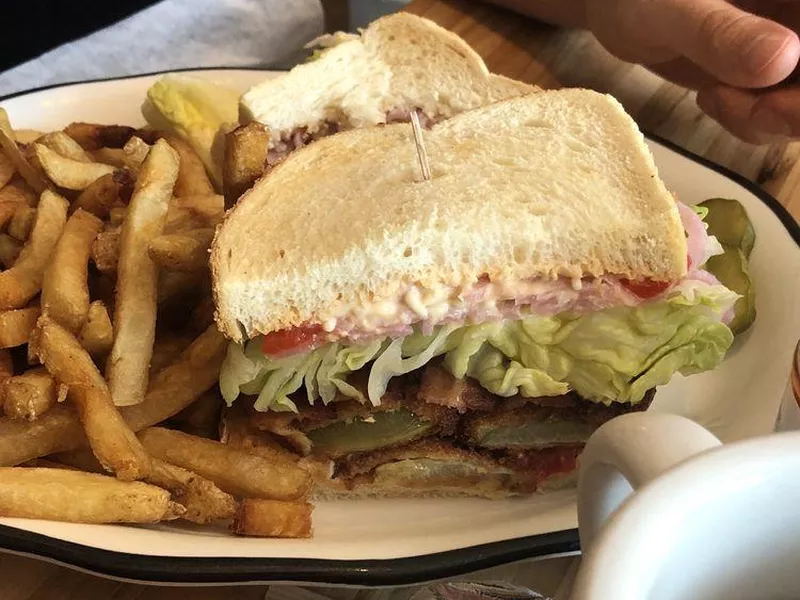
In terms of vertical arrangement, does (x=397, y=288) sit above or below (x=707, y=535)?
below

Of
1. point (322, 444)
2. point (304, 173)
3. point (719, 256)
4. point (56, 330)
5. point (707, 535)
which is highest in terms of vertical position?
point (707, 535)

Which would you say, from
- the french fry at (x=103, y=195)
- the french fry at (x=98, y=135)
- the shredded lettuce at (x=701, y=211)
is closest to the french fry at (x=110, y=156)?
the french fry at (x=98, y=135)

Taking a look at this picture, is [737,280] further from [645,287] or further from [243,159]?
[243,159]

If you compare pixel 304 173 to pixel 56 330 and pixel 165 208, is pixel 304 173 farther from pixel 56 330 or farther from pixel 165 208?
pixel 56 330

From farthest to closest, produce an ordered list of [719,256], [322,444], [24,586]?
[719,256] → [322,444] → [24,586]

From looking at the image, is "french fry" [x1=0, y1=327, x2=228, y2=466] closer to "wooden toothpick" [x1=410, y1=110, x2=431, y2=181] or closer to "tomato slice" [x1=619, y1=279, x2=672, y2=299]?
"wooden toothpick" [x1=410, y1=110, x2=431, y2=181]

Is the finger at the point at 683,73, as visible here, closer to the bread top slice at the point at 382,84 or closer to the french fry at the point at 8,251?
the bread top slice at the point at 382,84

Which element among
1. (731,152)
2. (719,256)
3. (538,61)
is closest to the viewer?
(719,256)

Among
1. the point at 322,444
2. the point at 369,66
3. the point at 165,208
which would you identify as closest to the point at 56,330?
the point at 165,208
